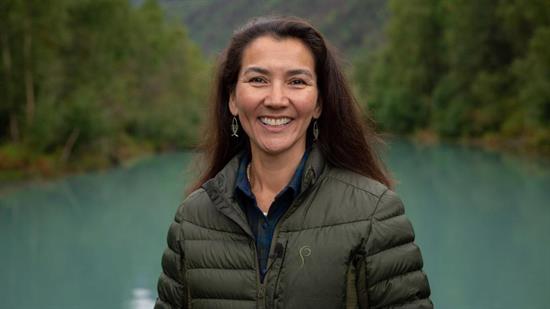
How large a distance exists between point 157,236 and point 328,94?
11421 mm

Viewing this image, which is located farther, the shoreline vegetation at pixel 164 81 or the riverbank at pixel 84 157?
the shoreline vegetation at pixel 164 81

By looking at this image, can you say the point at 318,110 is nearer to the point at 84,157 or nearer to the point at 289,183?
the point at 289,183

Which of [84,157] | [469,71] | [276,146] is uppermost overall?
[276,146]

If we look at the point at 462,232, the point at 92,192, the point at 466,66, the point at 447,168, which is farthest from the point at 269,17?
the point at 466,66

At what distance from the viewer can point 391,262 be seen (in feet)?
5.98

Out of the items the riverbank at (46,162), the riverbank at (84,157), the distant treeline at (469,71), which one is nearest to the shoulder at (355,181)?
the distant treeline at (469,71)

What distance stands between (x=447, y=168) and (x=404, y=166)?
74.1 inches

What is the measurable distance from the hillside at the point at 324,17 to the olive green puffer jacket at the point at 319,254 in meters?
82.4

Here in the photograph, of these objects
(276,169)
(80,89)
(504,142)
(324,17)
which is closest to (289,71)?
(276,169)

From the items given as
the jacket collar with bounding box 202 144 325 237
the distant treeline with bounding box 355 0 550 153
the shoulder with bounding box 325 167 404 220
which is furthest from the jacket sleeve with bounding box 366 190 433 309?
the distant treeline with bounding box 355 0 550 153

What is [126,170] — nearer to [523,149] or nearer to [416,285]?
[523,149]

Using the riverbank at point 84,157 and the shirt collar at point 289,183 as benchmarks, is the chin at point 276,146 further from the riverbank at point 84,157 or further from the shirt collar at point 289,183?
the riverbank at point 84,157

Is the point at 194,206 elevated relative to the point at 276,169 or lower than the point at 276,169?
lower

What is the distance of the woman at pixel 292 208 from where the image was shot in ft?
6.00
